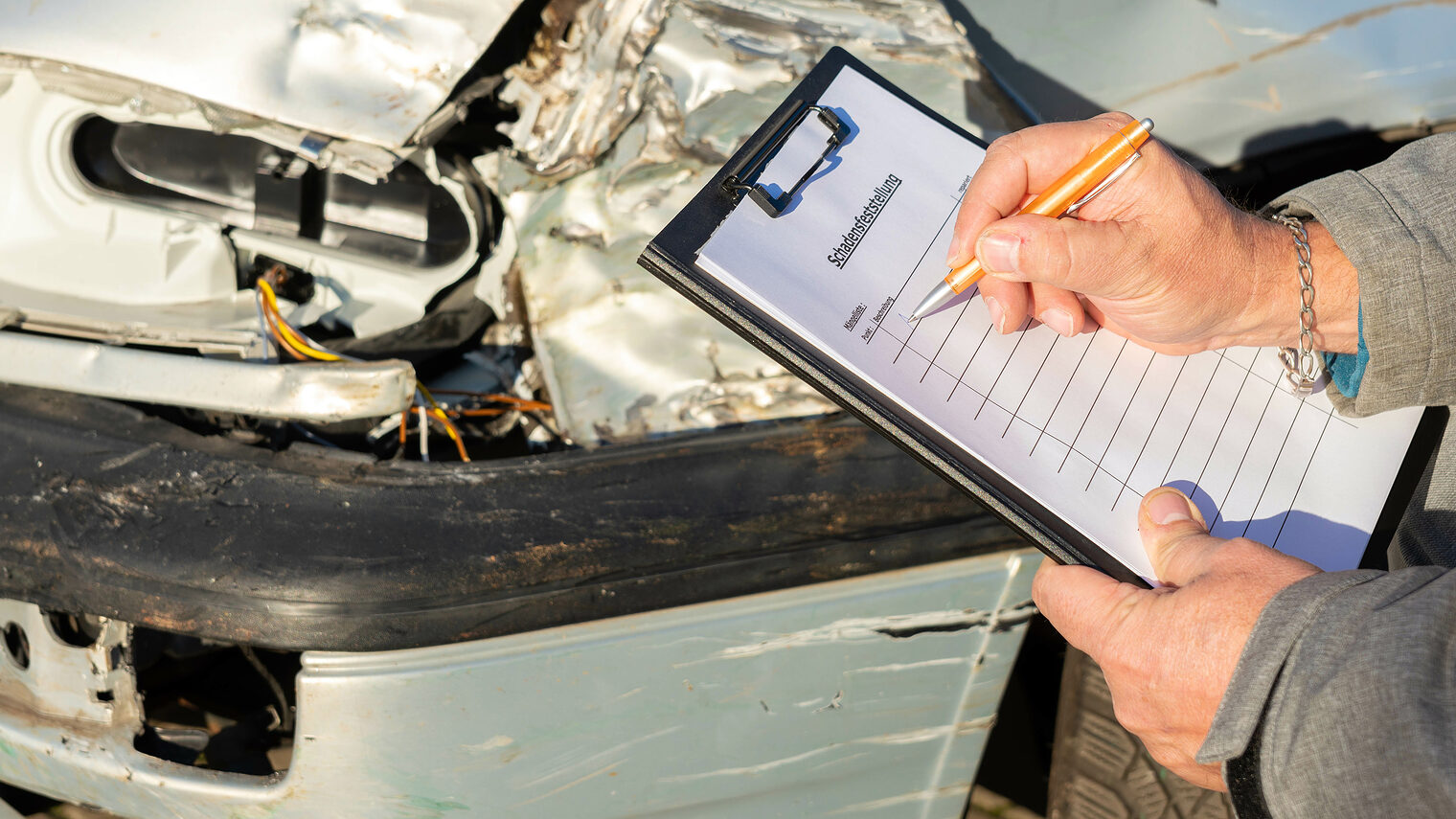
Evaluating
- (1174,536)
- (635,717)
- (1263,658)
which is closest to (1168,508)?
(1174,536)

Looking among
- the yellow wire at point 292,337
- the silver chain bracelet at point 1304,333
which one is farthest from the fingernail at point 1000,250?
the yellow wire at point 292,337

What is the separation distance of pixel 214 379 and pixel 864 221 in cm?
92

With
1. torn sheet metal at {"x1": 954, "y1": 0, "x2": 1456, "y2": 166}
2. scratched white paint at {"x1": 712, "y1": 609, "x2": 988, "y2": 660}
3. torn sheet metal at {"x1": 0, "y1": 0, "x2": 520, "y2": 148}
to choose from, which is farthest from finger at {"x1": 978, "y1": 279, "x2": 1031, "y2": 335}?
torn sheet metal at {"x1": 0, "y1": 0, "x2": 520, "y2": 148}

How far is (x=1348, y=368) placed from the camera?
1014mm

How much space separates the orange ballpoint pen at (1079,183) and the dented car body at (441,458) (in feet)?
1.22

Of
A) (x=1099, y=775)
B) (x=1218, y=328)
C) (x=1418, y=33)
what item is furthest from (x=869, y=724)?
(x=1418, y=33)

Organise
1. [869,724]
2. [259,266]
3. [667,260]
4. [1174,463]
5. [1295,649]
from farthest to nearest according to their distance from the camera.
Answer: [259,266]
[869,724]
[1174,463]
[667,260]
[1295,649]

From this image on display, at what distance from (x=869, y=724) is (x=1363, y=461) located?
0.73 meters

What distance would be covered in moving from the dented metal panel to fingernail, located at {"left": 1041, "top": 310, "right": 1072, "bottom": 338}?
387 millimetres

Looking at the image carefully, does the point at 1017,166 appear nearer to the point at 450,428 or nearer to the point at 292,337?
the point at 450,428

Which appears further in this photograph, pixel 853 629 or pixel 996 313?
pixel 853 629

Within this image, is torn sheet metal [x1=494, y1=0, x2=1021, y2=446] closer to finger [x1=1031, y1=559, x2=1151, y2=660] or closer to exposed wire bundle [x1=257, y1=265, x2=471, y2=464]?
exposed wire bundle [x1=257, y1=265, x2=471, y2=464]

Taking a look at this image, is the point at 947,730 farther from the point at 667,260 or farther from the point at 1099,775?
the point at 667,260

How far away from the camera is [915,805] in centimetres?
133
